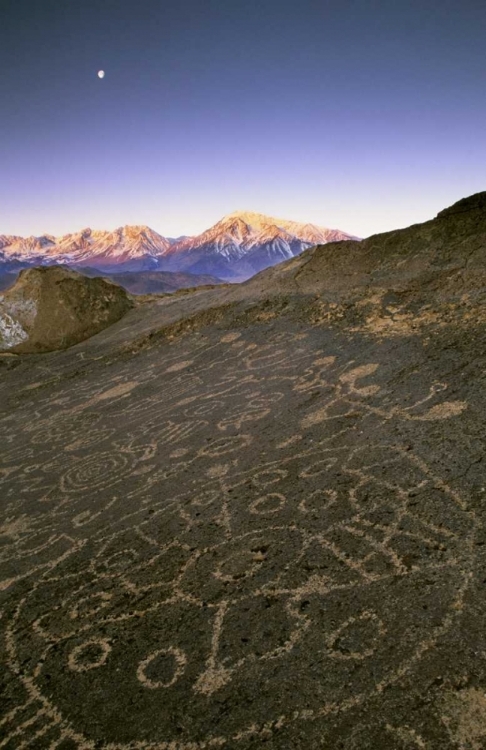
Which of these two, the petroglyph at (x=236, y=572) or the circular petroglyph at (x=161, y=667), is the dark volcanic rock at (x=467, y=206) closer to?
the petroglyph at (x=236, y=572)

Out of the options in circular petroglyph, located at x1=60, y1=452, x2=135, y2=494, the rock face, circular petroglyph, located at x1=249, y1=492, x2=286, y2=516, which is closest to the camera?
circular petroglyph, located at x1=249, y1=492, x2=286, y2=516

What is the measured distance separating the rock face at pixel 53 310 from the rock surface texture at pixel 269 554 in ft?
20.7

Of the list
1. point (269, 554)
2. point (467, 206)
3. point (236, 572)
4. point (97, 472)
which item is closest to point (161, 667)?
point (236, 572)

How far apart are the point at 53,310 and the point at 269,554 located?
39.4ft

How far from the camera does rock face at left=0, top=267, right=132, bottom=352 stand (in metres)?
12.4

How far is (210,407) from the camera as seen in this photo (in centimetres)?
570

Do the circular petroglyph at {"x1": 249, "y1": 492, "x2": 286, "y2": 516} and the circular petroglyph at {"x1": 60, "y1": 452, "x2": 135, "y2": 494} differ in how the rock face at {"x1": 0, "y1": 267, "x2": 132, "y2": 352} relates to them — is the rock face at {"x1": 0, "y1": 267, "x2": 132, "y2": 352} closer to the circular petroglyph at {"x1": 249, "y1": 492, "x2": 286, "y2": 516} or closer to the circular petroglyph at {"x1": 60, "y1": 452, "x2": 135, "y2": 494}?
the circular petroglyph at {"x1": 60, "y1": 452, "x2": 135, "y2": 494}

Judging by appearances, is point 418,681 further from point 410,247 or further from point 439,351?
point 410,247

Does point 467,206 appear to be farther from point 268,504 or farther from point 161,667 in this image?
point 161,667

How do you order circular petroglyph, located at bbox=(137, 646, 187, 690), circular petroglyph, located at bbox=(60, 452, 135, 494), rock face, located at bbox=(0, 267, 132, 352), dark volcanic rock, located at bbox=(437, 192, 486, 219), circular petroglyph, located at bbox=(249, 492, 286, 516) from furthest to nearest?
rock face, located at bbox=(0, 267, 132, 352)
dark volcanic rock, located at bbox=(437, 192, 486, 219)
circular petroglyph, located at bbox=(60, 452, 135, 494)
circular petroglyph, located at bbox=(249, 492, 286, 516)
circular petroglyph, located at bbox=(137, 646, 187, 690)

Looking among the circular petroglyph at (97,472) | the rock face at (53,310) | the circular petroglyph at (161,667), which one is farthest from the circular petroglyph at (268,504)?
the rock face at (53,310)

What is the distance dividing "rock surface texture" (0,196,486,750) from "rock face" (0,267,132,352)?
20.7ft

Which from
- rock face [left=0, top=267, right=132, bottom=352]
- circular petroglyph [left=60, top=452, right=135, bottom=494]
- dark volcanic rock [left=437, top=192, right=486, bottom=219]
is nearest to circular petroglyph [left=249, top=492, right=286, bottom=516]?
circular petroglyph [left=60, top=452, right=135, bottom=494]

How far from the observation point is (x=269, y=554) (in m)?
2.71
